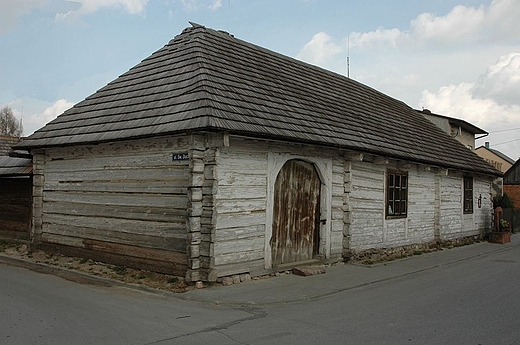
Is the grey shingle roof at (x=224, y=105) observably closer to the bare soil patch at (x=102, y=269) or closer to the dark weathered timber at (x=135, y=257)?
the dark weathered timber at (x=135, y=257)

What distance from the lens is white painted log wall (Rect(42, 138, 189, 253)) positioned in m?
9.44

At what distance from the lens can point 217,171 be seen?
9047 mm

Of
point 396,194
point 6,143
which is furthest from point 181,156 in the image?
point 6,143

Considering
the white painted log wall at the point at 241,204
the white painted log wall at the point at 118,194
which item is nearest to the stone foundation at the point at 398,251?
the white painted log wall at the point at 241,204

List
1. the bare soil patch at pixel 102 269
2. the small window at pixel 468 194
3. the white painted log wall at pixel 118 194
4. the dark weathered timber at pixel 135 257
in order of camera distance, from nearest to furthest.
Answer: the bare soil patch at pixel 102 269 < the dark weathered timber at pixel 135 257 < the white painted log wall at pixel 118 194 < the small window at pixel 468 194

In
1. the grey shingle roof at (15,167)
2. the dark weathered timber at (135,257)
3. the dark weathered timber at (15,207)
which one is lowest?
the dark weathered timber at (135,257)

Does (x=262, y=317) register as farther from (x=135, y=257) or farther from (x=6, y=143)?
(x=6, y=143)

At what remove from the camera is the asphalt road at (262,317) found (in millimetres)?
5738

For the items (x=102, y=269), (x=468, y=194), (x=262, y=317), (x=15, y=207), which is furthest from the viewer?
(x=468, y=194)

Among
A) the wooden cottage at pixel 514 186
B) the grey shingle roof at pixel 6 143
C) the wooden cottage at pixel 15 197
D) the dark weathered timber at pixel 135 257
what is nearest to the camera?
the dark weathered timber at pixel 135 257

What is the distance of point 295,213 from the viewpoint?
35.7 feet

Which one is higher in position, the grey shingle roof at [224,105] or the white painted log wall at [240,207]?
the grey shingle roof at [224,105]

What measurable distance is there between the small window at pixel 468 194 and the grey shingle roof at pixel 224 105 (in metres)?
4.31

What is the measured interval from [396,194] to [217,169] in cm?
769
